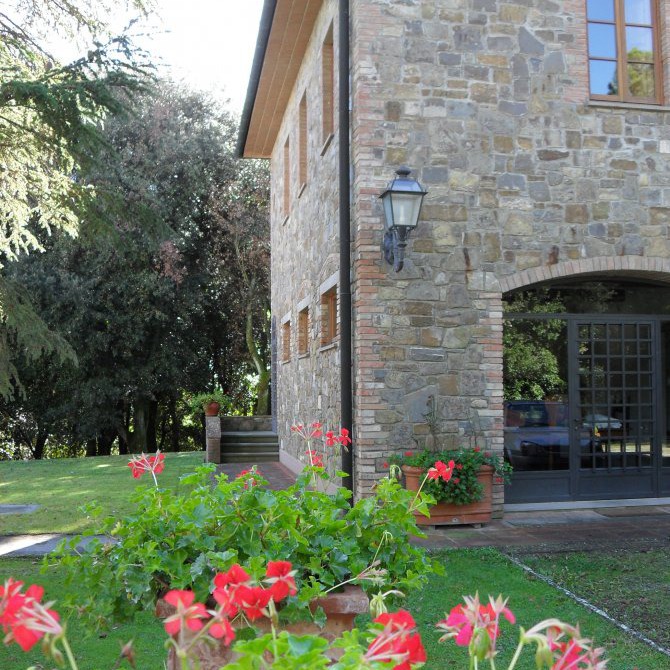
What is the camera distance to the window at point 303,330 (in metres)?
11.4

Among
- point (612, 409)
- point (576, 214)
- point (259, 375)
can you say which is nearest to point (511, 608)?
point (612, 409)

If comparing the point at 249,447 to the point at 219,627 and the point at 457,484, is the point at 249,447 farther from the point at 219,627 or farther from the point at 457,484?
the point at 219,627

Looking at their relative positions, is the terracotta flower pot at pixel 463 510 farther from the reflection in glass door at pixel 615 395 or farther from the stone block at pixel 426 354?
the reflection in glass door at pixel 615 395

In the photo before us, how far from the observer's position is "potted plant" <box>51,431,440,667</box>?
237 centimetres

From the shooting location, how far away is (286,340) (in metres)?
13.8

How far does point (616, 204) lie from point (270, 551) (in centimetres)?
644

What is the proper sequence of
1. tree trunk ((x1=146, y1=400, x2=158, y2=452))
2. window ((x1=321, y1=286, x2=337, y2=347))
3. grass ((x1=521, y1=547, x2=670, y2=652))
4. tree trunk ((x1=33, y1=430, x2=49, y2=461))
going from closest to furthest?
grass ((x1=521, y1=547, x2=670, y2=652)), window ((x1=321, y1=286, x2=337, y2=347)), tree trunk ((x1=33, y1=430, x2=49, y2=461)), tree trunk ((x1=146, y1=400, x2=158, y2=452))

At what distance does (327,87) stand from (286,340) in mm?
5574

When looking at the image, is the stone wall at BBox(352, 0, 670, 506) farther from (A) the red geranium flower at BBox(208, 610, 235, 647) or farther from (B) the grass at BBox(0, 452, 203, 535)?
(A) the red geranium flower at BBox(208, 610, 235, 647)

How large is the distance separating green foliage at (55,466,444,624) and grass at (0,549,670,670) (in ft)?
4.08

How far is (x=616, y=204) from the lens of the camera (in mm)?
7738

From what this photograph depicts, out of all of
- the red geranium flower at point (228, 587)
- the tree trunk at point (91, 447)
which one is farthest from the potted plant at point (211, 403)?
the red geranium flower at point (228, 587)

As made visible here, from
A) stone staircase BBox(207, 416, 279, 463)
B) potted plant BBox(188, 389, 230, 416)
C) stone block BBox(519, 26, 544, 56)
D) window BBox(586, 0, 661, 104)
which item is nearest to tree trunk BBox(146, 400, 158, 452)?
potted plant BBox(188, 389, 230, 416)

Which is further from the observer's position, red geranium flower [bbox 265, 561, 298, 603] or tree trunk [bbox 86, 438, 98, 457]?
tree trunk [bbox 86, 438, 98, 457]
